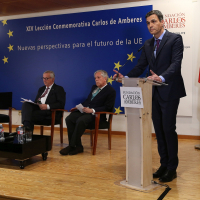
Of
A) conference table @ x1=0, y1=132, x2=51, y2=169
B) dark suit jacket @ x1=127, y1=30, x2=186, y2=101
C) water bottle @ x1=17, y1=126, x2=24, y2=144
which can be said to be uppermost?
dark suit jacket @ x1=127, y1=30, x2=186, y2=101

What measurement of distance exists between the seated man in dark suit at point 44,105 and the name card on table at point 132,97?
7.33ft

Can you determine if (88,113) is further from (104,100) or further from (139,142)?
(139,142)

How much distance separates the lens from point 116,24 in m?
5.67

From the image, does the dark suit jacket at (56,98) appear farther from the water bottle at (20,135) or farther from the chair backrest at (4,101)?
the water bottle at (20,135)

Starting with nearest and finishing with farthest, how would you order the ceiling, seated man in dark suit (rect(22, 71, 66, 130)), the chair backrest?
seated man in dark suit (rect(22, 71, 66, 130)), the chair backrest, the ceiling

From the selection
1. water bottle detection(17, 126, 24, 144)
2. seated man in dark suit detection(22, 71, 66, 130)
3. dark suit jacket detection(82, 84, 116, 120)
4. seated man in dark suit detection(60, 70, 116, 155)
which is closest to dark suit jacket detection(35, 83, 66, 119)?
seated man in dark suit detection(22, 71, 66, 130)

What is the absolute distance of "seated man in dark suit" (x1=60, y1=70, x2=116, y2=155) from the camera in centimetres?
434

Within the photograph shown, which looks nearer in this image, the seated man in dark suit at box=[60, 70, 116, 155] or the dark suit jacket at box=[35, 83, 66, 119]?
the seated man in dark suit at box=[60, 70, 116, 155]

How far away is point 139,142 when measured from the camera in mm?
2793

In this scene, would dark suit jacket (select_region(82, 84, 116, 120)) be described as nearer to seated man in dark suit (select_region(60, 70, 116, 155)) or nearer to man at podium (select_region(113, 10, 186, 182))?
seated man in dark suit (select_region(60, 70, 116, 155))

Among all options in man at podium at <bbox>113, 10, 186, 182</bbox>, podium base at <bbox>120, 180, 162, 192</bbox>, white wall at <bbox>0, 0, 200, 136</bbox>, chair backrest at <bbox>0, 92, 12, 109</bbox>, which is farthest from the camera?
chair backrest at <bbox>0, 92, 12, 109</bbox>

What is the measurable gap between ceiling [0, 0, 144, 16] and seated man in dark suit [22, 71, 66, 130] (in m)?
1.56

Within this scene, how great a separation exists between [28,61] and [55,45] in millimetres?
749

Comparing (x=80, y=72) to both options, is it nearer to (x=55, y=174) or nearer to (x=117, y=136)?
(x=117, y=136)
